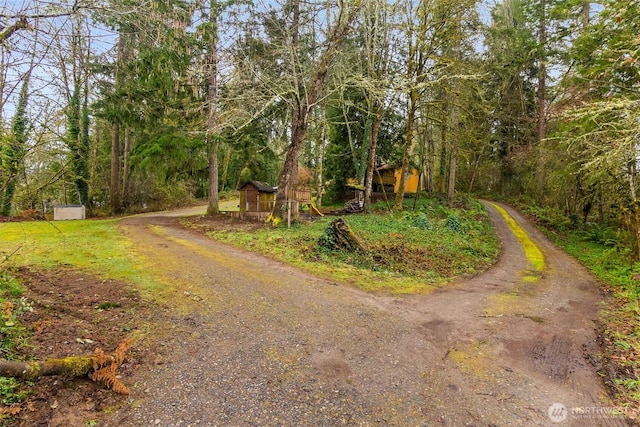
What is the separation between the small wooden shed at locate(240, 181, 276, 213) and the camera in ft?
49.0

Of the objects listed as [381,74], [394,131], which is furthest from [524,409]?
[394,131]

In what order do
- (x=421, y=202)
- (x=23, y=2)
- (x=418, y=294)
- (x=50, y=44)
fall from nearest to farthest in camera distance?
(x=23, y=2), (x=50, y=44), (x=418, y=294), (x=421, y=202)

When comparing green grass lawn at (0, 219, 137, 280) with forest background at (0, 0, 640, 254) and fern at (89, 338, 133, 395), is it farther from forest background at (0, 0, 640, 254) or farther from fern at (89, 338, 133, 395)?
fern at (89, 338, 133, 395)

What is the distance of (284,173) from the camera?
38.9 feet

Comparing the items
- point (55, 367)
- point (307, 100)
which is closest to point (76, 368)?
point (55, 367)

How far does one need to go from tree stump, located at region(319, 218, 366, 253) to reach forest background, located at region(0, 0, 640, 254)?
3539 mm

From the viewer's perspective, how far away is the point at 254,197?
15.0 m

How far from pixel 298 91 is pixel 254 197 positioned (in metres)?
5.89

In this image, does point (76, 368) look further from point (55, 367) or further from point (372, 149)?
point (372, 149)

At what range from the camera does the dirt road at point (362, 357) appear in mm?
2881

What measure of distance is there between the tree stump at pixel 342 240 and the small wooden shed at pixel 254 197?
261 inches

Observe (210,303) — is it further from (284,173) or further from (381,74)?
(381,74)

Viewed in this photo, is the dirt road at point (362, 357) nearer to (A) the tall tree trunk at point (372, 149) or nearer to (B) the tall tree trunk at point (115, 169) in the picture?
(A) the tall tree trunk at point (372, 149)

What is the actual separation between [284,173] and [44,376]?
376 inches
